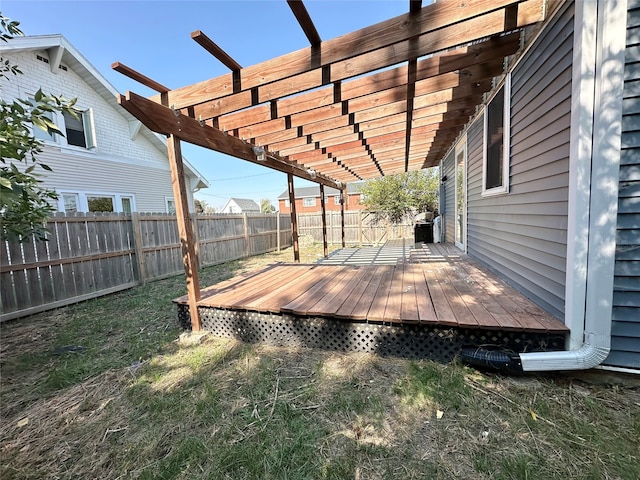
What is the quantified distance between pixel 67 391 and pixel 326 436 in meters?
2.20

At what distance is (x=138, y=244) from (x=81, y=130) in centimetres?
499

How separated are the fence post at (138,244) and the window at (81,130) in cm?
407

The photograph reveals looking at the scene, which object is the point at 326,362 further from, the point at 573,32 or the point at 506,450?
the point at 573,32

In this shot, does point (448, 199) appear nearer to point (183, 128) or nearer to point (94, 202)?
point (183, 128)

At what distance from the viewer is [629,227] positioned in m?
1.75

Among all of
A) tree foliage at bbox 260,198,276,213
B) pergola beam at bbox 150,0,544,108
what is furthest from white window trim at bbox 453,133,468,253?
tree foliage at bbox 260,198,276,213

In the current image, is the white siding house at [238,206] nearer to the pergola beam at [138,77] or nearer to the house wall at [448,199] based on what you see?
the house wall at [448,199]

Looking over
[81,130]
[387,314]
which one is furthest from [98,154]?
[387,314]

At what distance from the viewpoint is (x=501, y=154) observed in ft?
11.0

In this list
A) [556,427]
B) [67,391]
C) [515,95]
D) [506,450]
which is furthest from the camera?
[515,95]

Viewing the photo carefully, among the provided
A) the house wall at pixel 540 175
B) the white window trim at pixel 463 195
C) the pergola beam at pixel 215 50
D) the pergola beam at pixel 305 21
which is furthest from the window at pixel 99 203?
the house wall at pixel 540 175

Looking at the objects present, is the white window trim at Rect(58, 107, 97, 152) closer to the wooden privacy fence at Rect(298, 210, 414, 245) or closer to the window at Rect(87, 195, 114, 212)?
the window at Rect(87, 195, 114, 212)

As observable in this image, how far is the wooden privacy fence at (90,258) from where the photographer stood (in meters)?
4.14

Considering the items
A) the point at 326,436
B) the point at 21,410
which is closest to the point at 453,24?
the point at 326,436
